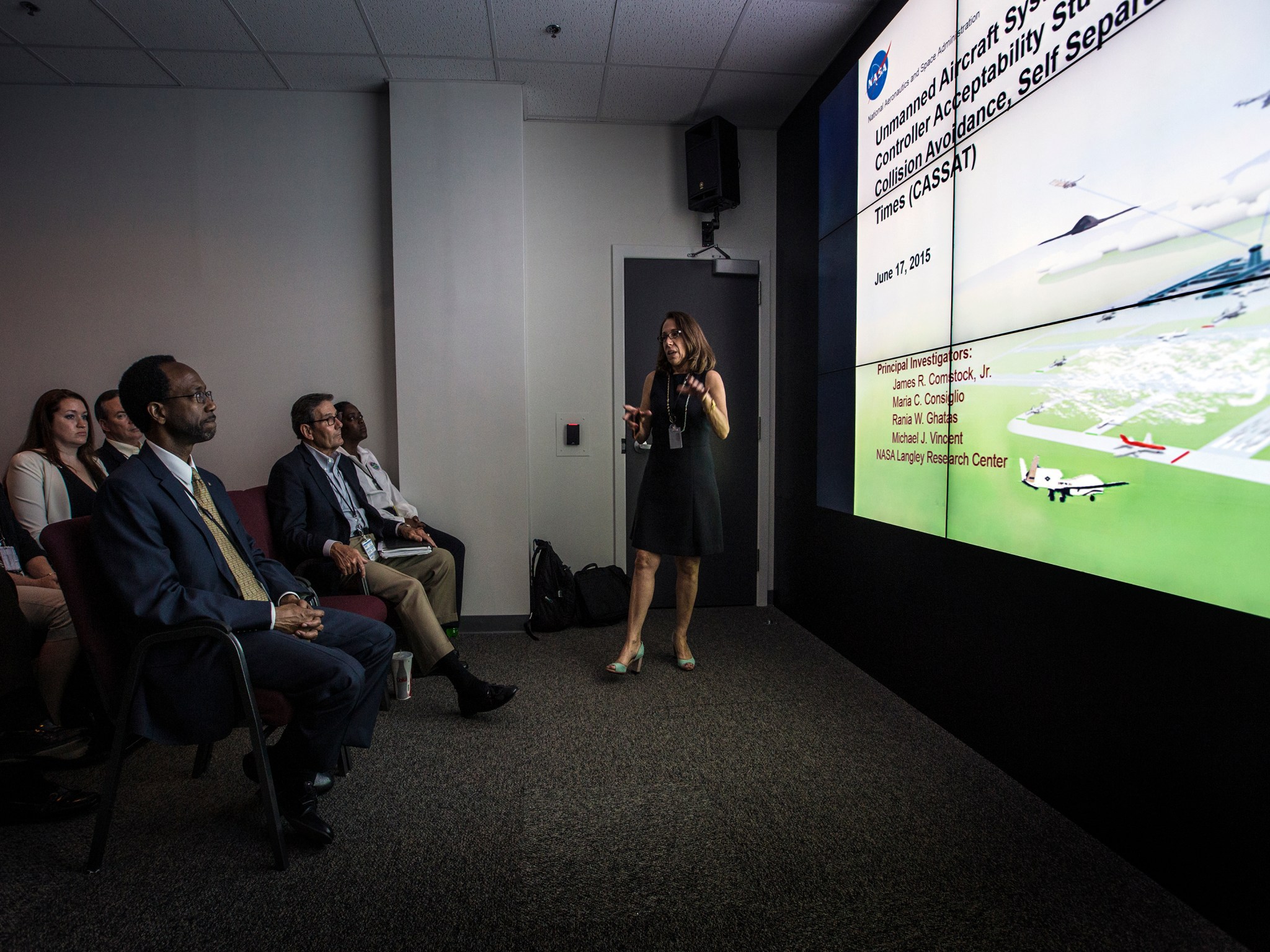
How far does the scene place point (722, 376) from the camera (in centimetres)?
461

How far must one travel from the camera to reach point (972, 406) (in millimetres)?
2426

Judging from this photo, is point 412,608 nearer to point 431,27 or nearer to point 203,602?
point 203,602

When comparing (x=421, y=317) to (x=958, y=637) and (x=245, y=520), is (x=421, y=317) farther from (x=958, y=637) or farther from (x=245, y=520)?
(x=958, y=637)

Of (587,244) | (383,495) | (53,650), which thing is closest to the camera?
(53,650)

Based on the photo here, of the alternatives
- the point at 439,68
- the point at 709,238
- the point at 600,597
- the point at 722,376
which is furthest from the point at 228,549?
the point at 709,238

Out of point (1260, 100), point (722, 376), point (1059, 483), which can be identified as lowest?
point (1059, 483)

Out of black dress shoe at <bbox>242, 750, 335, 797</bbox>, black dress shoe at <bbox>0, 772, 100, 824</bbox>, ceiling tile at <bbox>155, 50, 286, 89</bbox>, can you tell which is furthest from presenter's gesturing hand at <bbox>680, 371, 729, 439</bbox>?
ceiling tile at <bbox>155, 50, 286, 89</bbox>

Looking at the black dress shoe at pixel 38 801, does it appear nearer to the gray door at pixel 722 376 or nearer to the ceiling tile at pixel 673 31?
the gray door at pixel 722 376

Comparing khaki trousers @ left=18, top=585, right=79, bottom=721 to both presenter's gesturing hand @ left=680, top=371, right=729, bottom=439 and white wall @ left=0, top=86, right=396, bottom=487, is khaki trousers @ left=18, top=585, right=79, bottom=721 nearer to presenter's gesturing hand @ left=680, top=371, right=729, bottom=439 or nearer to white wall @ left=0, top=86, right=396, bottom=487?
white wall @ left=0, top=86, right=396, bottom=487

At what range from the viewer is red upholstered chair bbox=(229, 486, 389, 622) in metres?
2.63

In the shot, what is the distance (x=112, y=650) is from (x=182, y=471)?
51cm

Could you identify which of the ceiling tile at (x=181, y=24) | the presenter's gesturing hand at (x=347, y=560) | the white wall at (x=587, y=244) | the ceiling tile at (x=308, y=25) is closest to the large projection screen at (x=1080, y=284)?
the white wall at (x=587, y=244)

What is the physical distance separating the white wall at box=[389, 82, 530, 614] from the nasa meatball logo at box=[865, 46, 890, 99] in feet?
6.64

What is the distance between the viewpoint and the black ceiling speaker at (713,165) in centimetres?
423
